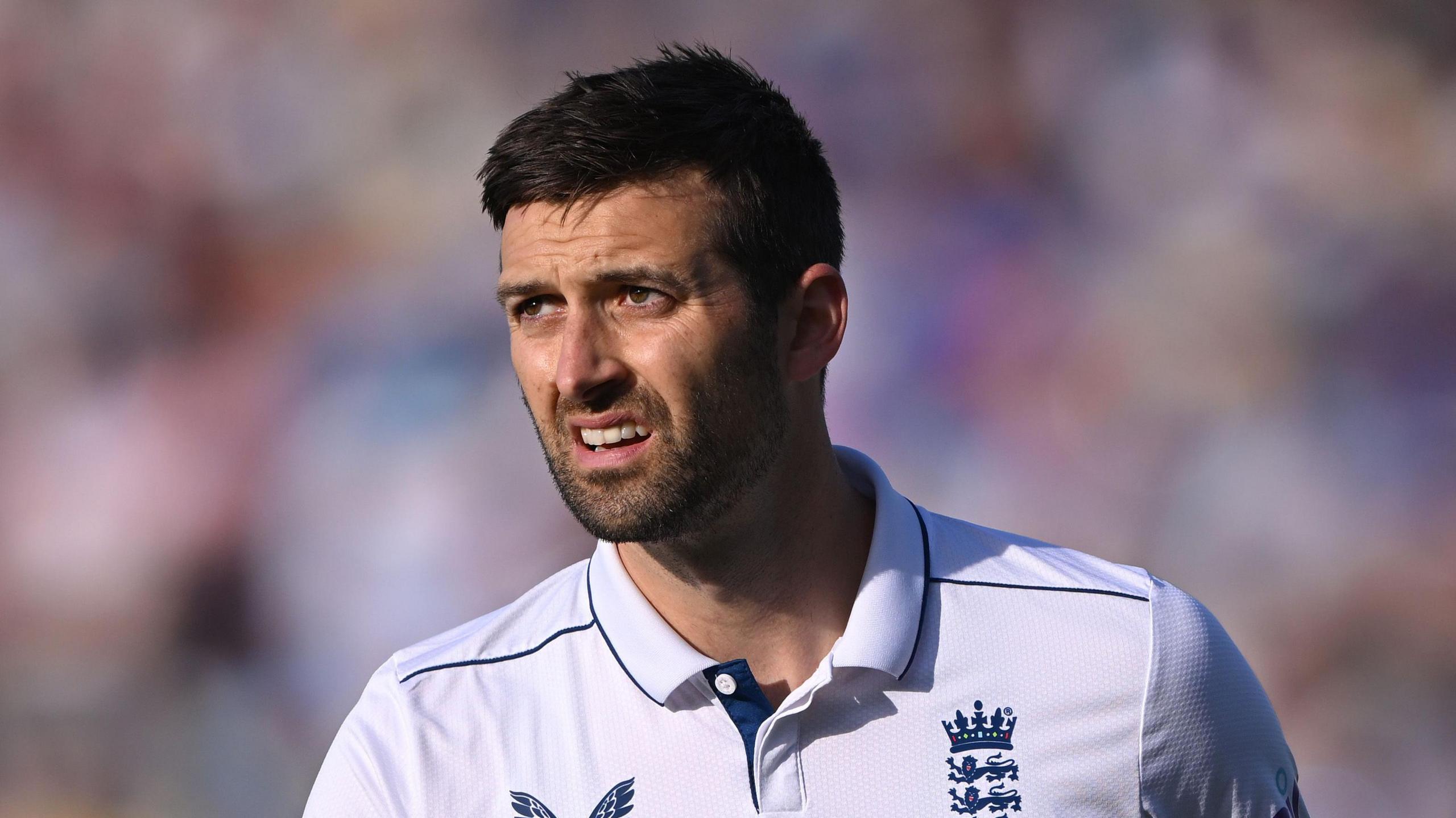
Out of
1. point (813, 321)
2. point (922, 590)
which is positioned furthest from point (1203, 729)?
point (813, 321)

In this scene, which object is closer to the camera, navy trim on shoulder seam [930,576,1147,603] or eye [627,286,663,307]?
eye [627,286,663,307]

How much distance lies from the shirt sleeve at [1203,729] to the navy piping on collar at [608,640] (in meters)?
0.61

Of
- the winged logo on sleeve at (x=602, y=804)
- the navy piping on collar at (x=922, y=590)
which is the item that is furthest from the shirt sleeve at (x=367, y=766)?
the navy piping on collar at (x=922, y=590)

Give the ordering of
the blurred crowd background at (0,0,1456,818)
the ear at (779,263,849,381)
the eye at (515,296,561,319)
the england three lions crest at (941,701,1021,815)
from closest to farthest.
Answer: 1. the england three lions crest at (941,701,1021,815)
2. the eye at (515,296,561,319)
3. the ear at (779,263,849,381)
4. the blurred crowd background at (0,0,1456,818)

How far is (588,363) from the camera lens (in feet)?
5.16

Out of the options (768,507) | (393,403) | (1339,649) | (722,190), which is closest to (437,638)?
(768,507)

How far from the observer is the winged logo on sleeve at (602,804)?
158 cm

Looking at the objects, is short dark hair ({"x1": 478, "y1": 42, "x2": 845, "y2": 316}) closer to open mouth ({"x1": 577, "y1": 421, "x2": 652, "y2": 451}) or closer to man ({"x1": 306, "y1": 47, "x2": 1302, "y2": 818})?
man ({"x1": 306, "y1": 47, "x2": 1302, "y2": 818})

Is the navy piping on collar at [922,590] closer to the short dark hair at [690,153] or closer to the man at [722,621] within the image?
the man at [722,621]

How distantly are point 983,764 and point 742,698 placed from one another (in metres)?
0.29

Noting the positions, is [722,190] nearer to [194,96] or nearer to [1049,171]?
[1049,171]

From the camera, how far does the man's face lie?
5.23 ft

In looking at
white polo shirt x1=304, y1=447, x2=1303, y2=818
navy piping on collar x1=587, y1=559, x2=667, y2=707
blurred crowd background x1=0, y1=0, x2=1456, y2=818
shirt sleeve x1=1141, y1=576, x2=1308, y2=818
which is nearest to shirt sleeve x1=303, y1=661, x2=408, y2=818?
white polo shirt x1=304, y1=447, x2=1303, y2=818

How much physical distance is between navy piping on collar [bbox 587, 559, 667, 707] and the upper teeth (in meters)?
0.26
